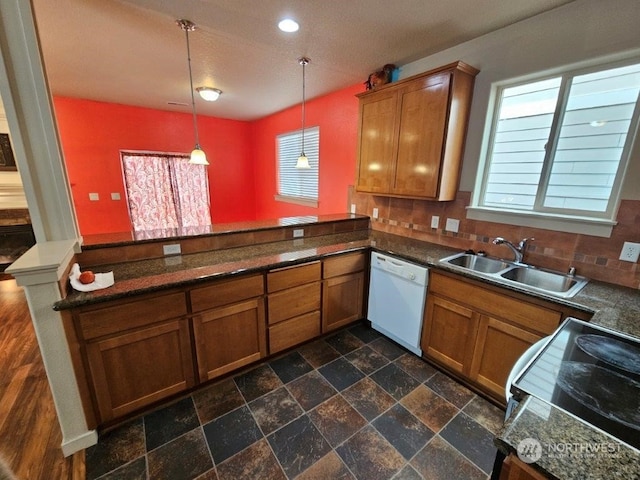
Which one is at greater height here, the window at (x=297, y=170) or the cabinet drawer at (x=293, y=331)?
the window at (x=297, y=170)

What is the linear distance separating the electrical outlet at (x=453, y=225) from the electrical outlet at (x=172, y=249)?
7.51 feet

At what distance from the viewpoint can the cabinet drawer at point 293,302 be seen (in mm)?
2100

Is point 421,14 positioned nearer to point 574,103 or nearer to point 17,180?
point 574,103

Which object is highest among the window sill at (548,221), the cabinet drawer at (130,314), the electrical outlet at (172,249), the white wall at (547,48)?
the white wall at (547,48)

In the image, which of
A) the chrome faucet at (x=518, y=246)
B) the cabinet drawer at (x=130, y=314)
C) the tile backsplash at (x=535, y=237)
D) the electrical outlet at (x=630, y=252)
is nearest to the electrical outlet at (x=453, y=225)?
the tile backsplash at (x=535, y=237)

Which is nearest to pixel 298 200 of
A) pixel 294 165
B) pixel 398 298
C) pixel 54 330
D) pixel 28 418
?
pixel 294 165

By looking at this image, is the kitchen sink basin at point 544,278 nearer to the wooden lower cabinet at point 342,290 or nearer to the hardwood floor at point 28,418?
the wooden lower cabinet at point 342,290

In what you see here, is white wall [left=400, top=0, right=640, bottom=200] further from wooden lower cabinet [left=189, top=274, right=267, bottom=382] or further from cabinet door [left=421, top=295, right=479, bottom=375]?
wooden lower cabinet [left=189, top=274, right=267, bottom=382]

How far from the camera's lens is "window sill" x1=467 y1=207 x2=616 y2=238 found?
173cm

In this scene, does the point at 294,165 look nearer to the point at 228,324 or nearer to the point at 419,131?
the point at 419,131

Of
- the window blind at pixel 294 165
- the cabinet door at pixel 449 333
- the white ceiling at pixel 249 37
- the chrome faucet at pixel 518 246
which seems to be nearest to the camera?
the white ceiling at pixel 249 37

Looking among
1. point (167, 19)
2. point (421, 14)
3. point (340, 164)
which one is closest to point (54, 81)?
point (167, 19)

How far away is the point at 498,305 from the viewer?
1.73 meters

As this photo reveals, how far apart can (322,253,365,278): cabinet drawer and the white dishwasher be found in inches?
4.7
